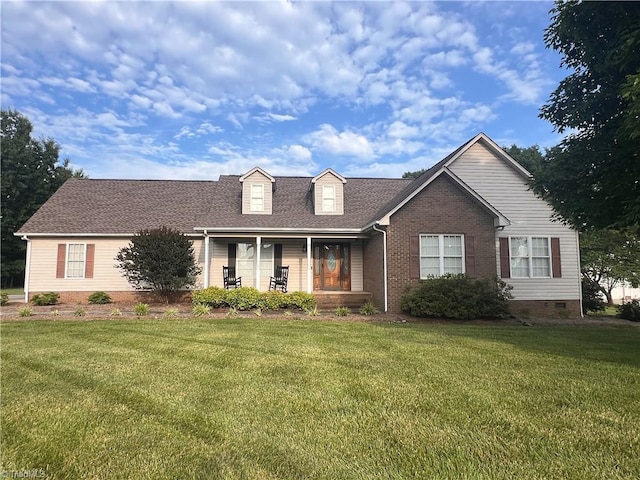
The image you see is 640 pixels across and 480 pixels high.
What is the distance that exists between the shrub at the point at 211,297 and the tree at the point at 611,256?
2026 centimetres

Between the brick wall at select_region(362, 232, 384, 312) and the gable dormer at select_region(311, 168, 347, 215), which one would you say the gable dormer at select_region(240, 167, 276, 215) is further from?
the brick wall at select_region(362, 232, 384, 312)

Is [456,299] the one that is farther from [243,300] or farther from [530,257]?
[243,300]

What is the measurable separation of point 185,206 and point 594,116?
1612 cm

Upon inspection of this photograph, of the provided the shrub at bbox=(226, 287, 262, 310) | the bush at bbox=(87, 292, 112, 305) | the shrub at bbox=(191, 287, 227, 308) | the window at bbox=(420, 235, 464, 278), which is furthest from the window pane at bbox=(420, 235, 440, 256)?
the bush at bbox=(87, 292, 112, 305)

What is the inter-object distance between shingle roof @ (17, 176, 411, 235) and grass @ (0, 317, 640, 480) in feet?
30.0

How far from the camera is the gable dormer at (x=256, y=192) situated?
16672 mm

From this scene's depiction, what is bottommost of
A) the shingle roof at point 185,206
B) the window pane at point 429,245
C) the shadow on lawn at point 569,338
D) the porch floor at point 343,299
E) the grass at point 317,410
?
the shadow on lawn at point 569,338

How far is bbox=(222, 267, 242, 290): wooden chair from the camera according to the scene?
1516cm

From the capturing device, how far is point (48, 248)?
629 inches

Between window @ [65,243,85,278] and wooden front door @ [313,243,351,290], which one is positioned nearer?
window @ [65,243,85,278]

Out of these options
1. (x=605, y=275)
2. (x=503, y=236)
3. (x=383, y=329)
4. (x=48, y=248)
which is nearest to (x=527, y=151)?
(x=605, y=275)

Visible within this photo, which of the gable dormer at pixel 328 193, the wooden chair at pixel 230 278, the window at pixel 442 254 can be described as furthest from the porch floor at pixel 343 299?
the gable dormer at pixel 328 193

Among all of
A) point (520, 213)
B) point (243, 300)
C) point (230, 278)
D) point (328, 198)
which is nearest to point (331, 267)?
point (328, 198)

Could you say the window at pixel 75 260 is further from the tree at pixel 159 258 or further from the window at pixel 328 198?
the window at pixel 328 198
